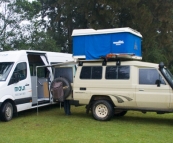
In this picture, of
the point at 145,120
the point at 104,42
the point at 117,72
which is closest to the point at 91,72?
the point at 117,72

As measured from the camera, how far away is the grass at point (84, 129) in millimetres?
7238

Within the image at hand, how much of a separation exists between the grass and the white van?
0.52 m

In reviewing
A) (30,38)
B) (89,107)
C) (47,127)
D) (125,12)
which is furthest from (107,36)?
(30,38)

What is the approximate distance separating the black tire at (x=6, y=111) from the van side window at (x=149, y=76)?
458 cm

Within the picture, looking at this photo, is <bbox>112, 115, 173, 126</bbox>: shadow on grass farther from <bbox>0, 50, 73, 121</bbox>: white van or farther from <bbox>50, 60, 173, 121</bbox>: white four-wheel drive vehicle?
<bbox>0, 50, 73, 121</bbox>: white van

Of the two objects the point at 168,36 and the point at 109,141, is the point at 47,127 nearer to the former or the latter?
the point at 109,141

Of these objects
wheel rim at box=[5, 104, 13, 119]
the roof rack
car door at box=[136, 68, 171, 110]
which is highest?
the roof rack

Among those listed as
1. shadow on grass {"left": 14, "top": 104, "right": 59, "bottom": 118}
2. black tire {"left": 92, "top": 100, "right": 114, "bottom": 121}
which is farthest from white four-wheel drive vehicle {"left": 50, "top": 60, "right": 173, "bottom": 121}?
shadow on grass {"left": 14, "top": 104, "right": 59, "bottom": 118}

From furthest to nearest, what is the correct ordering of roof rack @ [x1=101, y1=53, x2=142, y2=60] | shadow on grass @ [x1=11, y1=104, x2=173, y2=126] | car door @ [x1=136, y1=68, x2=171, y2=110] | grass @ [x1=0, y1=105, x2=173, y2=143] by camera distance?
shadow on grass @ [x1=11, y1=104, x2=173, y2=126] < roof rack @ [x1=101, y1=53, x2=142, y2=60] < car door @ [x1=136, y1=68, x2=171, y2=110] < grass @ [x1=0, y1=105, x2=173, y2=143]

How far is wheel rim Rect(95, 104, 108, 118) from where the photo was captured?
31.3ft

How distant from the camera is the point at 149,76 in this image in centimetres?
891

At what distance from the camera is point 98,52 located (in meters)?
9.57

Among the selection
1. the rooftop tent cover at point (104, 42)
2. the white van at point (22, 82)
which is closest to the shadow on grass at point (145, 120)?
the rooftop tent cover at point (104, 42)

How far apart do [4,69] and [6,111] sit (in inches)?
61.4
